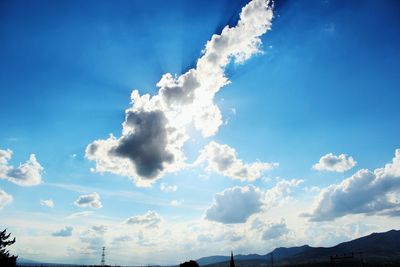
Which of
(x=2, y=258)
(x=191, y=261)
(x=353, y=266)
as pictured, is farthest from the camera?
(x=353, y=266)

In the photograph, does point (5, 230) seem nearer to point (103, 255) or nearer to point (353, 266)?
point (103, 255)

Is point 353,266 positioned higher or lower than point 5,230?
lower

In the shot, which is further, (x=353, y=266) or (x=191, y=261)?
(x=353, y=266)

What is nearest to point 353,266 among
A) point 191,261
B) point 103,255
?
point 103,255

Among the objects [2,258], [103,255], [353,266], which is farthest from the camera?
[353,266]

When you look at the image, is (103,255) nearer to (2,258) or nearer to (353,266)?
(2,258)

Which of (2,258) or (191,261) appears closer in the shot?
(191,261)

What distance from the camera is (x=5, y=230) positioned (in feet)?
178

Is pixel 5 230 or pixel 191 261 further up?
pixel 5 230

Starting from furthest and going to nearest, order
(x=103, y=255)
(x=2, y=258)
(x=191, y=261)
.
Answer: (x=103, y=255) → (x=2, y=258) → (x=191, y=261)

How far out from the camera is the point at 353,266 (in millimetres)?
187500

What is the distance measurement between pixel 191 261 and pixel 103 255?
8992cm

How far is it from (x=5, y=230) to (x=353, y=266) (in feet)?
609

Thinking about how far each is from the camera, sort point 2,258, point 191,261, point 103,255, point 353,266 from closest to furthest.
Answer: point 191,261 < point 2,258 < point 103,255 < point 353,266
